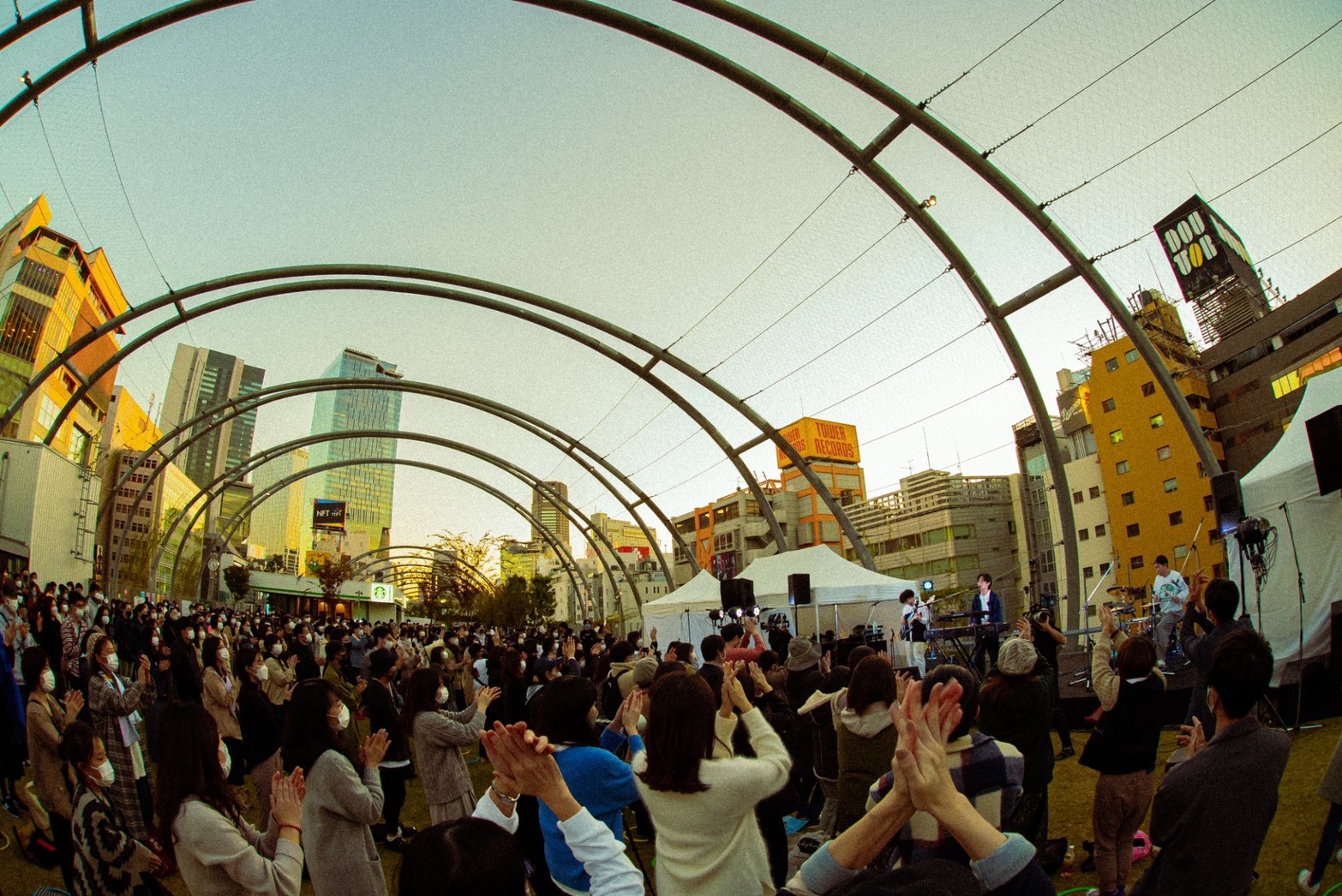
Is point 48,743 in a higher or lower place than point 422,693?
lower

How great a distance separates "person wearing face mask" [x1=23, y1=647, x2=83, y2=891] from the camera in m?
5.18

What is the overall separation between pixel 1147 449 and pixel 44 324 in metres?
73.4

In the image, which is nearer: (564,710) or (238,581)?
(564,710)

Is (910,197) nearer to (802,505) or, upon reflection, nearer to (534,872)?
(534,872)

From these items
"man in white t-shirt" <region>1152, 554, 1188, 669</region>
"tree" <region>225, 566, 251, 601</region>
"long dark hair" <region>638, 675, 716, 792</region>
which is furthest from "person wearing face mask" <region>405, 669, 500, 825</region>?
"tree" <region>225, 566, 251, 601</region>

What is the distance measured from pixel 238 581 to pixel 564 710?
8366 cm

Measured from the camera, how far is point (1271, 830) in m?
5.59

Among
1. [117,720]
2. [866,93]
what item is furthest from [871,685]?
[866,93]

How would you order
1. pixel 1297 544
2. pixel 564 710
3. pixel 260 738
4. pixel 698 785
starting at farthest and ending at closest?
1. pixel 1297 544
2. pixel 260 738
3. pixel 564 710
4. pixel 698 785

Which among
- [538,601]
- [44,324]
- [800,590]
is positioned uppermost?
[44,324]

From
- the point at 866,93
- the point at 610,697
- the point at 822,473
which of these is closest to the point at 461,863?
the point at 610,697

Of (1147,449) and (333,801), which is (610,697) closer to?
(333,801)

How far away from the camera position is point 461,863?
5.00ft

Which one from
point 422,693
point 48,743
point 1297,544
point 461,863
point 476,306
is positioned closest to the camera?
point 461,863
